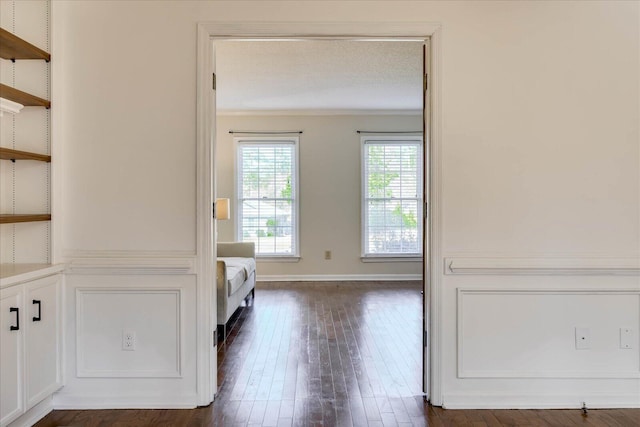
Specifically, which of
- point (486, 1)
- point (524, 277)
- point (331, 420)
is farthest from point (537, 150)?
point (331, 420)

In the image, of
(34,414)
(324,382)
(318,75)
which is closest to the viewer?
(34,414)

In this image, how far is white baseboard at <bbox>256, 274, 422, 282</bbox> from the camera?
6.59 metres

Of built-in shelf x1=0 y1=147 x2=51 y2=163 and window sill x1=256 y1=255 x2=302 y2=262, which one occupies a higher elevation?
built-in shelf x1=0 y1=147 x2=51 y2=163

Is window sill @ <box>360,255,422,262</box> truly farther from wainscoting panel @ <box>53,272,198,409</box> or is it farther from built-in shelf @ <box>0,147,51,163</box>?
built-in shelf @ <box>0,147,51,163</box>

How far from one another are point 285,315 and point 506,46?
3320 millimetres

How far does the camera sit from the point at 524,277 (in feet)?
7.89

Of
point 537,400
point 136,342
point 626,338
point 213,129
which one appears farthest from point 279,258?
point 626,338

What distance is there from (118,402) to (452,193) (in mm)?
2231

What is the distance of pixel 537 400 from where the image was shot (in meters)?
2.39

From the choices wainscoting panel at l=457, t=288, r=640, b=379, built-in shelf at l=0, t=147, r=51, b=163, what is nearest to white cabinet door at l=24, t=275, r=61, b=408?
built-in shelf at l=0, t=147, r=51, b=163

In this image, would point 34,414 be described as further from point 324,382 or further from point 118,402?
point 324,382

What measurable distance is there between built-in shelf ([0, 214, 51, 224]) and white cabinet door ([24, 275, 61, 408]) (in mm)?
316

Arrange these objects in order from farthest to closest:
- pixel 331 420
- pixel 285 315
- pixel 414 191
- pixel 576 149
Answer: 1. pixel 414 191
2. pixel 285 315
3. pixel 576 149
4. pixel 331 420

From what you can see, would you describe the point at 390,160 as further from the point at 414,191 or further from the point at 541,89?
the point at 541,89
